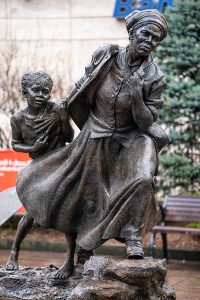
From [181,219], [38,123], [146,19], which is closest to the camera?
[146,19]

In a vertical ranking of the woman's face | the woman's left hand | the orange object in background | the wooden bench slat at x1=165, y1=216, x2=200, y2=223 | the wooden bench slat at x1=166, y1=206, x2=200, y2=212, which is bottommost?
the wooden bench slat at x1=165, y1=216, x2=200, y2=223

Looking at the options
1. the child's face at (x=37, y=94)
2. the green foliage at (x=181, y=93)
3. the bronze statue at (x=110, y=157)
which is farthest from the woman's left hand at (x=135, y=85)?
the green foliage at (x=181, y=93)

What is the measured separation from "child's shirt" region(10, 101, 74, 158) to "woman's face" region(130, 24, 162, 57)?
0.89 meters

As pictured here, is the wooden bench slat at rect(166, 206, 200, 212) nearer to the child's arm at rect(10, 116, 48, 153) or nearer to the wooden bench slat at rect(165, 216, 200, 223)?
the wooden bench slat at rect(165, 216, 200, 223)

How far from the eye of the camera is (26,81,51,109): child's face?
309 inches

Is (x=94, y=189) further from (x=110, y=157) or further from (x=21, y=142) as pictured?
(x=21, y=142)

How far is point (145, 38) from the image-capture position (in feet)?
24.4

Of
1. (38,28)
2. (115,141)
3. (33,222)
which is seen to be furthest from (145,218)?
(38,28)

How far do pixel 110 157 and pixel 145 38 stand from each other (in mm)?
1039

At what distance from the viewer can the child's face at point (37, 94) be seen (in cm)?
784

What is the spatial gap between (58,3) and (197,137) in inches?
263

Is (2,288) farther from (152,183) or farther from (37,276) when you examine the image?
(152,183)

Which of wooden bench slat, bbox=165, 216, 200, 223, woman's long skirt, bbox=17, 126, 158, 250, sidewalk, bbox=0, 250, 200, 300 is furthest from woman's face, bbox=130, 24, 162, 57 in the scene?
wooden bench slat, bbox=165, 216, 200, 223

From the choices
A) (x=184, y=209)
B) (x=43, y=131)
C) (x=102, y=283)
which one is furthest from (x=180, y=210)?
(x=102, y=283)
